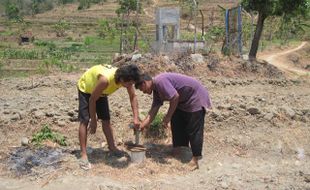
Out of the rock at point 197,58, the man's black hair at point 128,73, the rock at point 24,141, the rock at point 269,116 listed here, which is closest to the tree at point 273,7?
the rock at point 197,58

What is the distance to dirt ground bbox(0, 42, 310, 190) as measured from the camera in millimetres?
5422

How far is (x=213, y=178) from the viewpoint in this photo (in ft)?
18.2

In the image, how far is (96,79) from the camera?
5445 mm

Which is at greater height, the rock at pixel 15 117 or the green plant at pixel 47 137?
the rock at pixel 15 117

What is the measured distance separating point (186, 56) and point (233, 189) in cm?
800

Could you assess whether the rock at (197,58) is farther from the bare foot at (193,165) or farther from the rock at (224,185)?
the rock at (224,185)

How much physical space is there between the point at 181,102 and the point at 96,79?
1076mm

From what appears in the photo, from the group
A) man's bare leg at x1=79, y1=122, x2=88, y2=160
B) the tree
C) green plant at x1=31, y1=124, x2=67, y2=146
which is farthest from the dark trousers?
the tree

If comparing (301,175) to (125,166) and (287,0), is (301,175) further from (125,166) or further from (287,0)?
(287,0)

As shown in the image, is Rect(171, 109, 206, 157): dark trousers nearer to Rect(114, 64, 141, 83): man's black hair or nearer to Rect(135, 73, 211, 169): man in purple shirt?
Rect(135, 73, 211, 169): man in purple shirt

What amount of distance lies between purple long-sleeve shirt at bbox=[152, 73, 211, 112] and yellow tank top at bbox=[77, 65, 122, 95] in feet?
1.56

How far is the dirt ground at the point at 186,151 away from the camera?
17.8ft

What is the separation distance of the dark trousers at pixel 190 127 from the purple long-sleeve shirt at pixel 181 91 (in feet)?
0.32

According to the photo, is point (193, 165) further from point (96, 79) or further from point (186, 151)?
point (96, 79)
